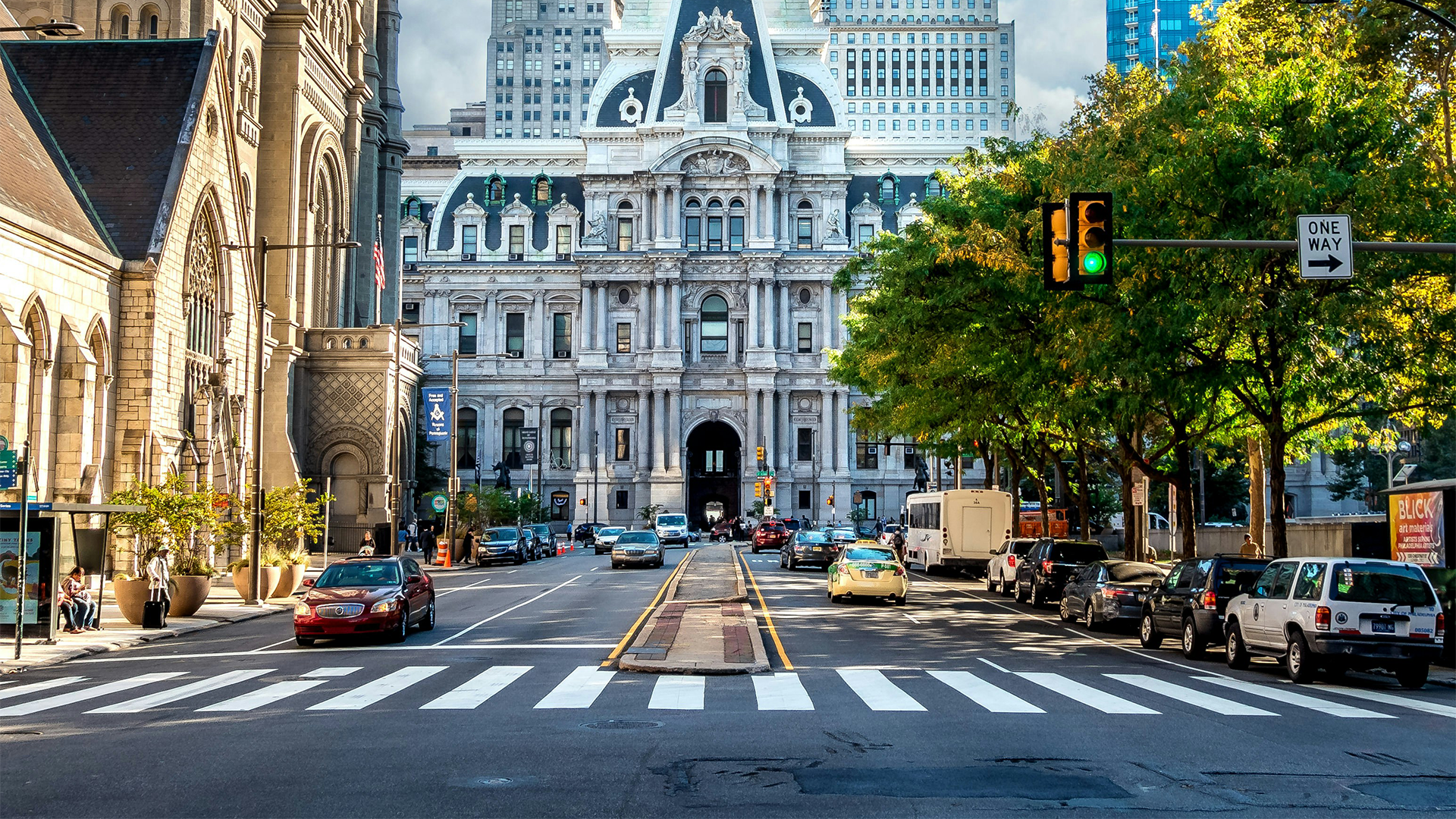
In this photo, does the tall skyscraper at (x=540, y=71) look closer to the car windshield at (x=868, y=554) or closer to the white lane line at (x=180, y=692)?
the car windshield at (x=868, y=554)

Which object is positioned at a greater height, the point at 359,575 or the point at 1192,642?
the point at 359,575

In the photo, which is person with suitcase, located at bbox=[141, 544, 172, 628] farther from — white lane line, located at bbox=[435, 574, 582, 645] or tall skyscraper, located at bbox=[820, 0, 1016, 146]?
tall skyscraper, located at bbox=[820, 0, 1016, 146]

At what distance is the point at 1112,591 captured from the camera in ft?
89.5

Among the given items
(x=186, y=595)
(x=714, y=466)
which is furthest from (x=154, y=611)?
(x=714, y=466)

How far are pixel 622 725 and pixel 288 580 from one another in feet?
81.1

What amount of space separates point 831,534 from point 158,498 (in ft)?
93.6

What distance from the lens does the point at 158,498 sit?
98.5 ft

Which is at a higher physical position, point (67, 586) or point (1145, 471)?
point (1145, 471)

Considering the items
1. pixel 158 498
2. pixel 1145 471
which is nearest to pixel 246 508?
pixel 158 498

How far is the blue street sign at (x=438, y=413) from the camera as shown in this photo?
53094mm

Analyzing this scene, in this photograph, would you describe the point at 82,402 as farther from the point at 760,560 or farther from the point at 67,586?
the point at 760,560

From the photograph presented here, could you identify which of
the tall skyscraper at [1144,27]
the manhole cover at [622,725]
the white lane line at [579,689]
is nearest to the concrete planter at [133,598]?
the white lane line at [579,689]

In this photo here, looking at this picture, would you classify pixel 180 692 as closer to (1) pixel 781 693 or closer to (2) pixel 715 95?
(1) pixel 781 693

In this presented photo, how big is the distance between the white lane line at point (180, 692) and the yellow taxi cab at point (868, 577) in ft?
54.4
